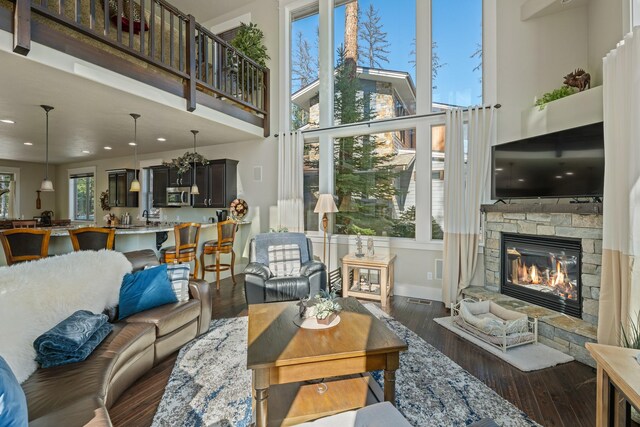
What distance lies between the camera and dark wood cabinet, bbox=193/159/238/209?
571cm

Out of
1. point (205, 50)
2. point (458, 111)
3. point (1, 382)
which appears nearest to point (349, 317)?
point (1, 382)

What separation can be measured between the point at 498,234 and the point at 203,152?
5.64 meters

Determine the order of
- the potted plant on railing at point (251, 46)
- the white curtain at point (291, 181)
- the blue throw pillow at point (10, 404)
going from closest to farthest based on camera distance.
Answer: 1. the blue throw pillow at point (10, 404)
2. the white curtain at point (291, 181)
3. the potted plant on railing at point (251, 46)

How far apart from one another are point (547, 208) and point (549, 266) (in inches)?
26.1

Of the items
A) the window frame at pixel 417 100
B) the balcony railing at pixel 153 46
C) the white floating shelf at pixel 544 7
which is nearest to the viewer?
the balcony railing at pixel 153 46

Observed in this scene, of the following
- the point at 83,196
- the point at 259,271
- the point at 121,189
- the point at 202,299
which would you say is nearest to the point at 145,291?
the point at 202,299

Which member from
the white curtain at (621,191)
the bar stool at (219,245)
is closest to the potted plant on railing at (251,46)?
the bar stool at (219,245)

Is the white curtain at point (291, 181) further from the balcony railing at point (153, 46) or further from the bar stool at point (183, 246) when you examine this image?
the bar stool at point (183, 246)

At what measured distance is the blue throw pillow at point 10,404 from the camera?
1.04m

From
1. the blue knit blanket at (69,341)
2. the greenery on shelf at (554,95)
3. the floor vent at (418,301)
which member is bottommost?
the floor vent at (418,301)

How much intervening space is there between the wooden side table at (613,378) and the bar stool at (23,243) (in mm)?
4812

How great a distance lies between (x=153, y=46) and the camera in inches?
132

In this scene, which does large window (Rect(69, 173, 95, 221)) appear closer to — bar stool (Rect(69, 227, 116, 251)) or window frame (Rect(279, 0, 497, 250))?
bar stool (Rect(69, 227, 116, 251))

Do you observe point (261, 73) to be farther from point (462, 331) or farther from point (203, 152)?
point (462, 331)
